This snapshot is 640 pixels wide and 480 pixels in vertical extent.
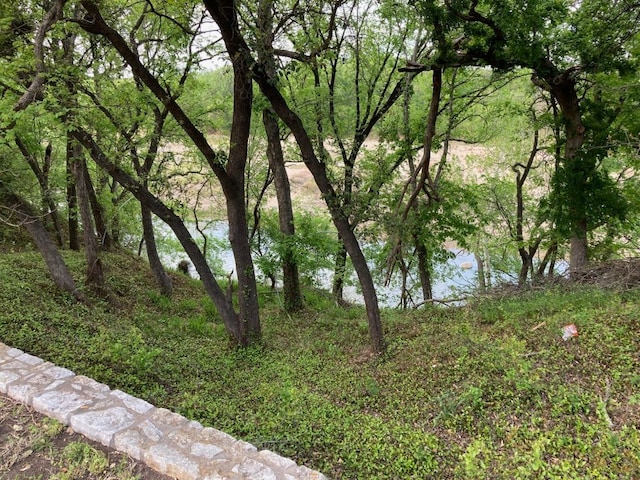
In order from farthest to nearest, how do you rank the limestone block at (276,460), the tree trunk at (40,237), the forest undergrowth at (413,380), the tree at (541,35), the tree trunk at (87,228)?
the tree trunk at (87,228) < the tree trunk at (40,237) < the tree at (541,35) < the forest undergrowth at (413,380) < the limestone block at (276,460)

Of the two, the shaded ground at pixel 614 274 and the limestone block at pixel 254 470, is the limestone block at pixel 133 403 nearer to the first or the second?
the limestone block at pixel 254 470

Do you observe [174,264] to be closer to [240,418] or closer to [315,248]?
[315,248]

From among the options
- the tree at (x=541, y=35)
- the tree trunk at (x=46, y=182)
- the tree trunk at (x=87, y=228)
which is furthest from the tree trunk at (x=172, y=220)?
the tree at (x=541, y=35)

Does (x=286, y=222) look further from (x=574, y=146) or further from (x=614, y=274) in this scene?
(x=614, y=274)

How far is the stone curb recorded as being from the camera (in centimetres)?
264

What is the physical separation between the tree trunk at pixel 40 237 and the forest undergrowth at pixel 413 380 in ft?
0.70

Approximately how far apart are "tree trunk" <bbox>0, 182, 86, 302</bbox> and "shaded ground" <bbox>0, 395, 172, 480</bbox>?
3.73 m

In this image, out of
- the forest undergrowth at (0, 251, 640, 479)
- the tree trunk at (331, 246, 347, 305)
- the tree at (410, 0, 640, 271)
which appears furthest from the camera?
the tree trunk at (331, 246, 347, 305)

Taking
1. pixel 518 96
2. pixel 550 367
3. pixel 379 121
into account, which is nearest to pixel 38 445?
pixel 550 367

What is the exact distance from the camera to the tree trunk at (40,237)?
6004mm

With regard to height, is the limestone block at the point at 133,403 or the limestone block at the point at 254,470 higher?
the limestone block at the point at 133,403

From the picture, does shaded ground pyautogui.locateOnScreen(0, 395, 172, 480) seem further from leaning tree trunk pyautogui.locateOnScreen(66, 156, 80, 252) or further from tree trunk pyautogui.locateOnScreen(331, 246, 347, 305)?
leaning tree trunk pyautogui.locateOnScreen(66, 156, 80, 252)

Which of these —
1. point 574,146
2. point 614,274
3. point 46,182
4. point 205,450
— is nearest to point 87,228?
point 46,182

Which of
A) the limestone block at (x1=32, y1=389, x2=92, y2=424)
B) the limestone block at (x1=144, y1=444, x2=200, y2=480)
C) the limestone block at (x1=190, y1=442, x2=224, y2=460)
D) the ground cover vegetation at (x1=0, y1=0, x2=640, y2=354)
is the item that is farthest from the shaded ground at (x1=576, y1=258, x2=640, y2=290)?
the limestone block at (x1=32, y1=389, x2=92, y2=424)
